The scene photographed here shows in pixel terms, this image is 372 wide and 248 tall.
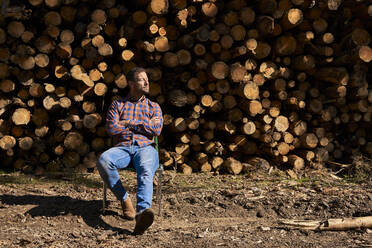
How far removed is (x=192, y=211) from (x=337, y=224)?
129cm

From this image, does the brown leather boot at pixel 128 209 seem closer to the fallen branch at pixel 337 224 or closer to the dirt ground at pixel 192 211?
the dirt ground at pixel 192 211

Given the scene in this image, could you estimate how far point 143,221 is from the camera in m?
3.15

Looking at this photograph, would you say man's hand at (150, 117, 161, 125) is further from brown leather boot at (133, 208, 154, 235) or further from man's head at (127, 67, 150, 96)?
brown leather boot at (133, 208, 154, 235)

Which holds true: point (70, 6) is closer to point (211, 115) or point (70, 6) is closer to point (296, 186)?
point (211, 115)

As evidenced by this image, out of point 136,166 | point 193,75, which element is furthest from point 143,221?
point 193,75

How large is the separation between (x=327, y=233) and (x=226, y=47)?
245cm

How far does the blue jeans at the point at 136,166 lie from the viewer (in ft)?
10.9

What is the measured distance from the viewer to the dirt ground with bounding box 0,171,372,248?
10.6 feet

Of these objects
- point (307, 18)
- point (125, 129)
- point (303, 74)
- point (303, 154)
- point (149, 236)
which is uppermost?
point (307, 18)

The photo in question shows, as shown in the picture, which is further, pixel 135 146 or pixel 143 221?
pixel 135 146

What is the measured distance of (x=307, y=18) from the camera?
5.10 metres

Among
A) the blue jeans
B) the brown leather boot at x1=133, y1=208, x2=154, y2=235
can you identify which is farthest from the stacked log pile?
the brown leather boot at x1=133, y1=208, x2=154, y2=235

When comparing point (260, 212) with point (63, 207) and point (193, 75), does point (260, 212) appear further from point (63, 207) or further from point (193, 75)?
point (193, 75)

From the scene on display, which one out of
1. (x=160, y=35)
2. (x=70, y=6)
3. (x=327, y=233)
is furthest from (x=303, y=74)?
(x=70, y=6)
